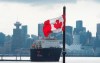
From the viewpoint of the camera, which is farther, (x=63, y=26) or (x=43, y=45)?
(x=43, y=45)

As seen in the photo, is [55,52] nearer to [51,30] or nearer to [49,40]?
[49,40]

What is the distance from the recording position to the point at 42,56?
153500mm

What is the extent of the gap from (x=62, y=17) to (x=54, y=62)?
119 meters

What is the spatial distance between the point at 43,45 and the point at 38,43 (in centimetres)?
541

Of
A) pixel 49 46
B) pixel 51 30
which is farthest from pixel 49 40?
pixel 51 30

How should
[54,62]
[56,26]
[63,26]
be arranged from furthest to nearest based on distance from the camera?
[54,62] < [56,26] < [63,26]

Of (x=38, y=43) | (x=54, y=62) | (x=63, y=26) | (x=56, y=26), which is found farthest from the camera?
(x=38, y=43)

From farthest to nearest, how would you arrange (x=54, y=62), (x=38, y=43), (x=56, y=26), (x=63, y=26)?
(x=38, y=43)
(x=54, y=62)
(x=56, y=26)
(x=63, y=26)

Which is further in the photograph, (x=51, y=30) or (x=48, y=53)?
(x=48, y=53)

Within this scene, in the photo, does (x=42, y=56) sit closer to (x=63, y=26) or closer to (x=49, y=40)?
(x=49, y=40)

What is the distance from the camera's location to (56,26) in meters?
32.7

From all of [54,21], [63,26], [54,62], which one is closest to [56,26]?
[54,21]

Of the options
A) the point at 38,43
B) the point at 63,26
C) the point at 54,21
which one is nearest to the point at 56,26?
the point at 54,21

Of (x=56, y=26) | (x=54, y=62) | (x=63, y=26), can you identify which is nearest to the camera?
(x=63, y=26)
